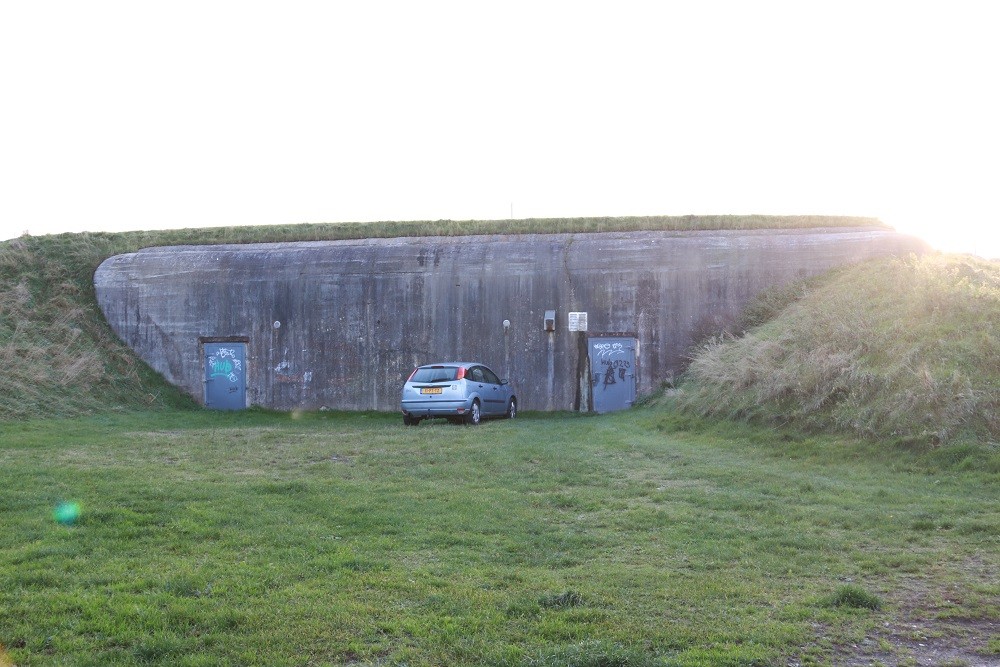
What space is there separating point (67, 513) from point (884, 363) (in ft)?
39.2

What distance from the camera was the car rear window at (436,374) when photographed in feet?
62.6

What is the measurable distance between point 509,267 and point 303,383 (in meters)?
6.52

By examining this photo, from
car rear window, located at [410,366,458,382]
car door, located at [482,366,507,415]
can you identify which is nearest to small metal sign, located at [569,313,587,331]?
car door, located at [482,366,507,415]

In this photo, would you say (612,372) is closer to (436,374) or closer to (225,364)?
(436,374)

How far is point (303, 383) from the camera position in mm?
24484

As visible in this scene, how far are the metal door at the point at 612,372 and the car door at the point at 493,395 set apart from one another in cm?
280

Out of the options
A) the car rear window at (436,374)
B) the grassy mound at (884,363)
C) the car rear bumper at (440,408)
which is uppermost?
the grassy mound at (884,363)

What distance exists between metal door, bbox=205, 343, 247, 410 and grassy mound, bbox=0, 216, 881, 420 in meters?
0.81

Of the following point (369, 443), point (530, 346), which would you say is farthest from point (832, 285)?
point (369, 443)

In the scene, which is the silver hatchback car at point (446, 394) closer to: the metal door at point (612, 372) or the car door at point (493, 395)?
the car door at point (493, 395)

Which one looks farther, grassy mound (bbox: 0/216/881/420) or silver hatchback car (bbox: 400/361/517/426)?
grassy mound (bbox: 0/216/881/420)

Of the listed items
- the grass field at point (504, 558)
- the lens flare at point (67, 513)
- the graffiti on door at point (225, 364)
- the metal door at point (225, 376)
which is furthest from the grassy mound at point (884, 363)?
the graffiti on door at point (225, 364)

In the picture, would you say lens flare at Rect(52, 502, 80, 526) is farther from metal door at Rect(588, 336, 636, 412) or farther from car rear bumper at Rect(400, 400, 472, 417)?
metal door at Rect(588, 336, 636, 412)

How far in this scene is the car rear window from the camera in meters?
19.1
